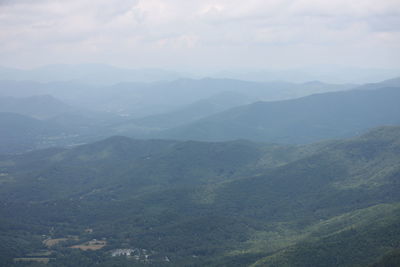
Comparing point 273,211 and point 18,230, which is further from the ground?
point 18,230

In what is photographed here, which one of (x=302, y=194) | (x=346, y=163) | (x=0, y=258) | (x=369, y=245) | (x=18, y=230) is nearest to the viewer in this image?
(x=369, y=245)

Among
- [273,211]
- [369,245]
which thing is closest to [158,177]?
[273,211]

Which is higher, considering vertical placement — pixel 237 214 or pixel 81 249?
pixel 81 249

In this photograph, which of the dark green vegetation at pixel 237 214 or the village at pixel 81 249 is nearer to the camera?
the dark green vegetation at pixel 237 214

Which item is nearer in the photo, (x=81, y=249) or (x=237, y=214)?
(x=81, y=249)

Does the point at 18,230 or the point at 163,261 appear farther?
the point at 18,230

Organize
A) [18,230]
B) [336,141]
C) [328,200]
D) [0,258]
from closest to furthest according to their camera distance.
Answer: [0,258] → [18,230] → [328,200] → [336,141]

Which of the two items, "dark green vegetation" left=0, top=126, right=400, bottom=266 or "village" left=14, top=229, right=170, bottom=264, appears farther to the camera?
"village" left=14, top=229, right=170, bottom=264

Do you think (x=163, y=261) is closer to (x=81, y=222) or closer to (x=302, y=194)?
(x=81, y=222)
